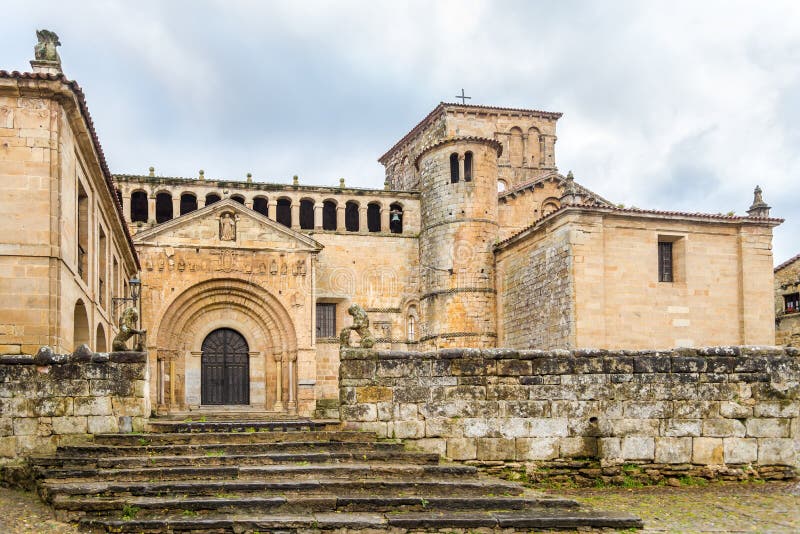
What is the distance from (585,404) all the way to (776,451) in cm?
315

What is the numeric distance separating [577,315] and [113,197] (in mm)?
14192

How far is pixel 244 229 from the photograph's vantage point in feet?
96.5

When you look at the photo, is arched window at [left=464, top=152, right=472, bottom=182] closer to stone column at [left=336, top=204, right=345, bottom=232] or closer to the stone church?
the stone church

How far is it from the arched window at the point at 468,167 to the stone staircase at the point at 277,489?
922 inches

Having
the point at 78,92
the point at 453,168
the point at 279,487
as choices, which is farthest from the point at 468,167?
the point at 279,487

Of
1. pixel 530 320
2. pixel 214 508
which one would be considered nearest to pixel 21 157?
pixel 214 508

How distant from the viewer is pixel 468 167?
34.2 m

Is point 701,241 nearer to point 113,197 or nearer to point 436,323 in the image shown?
point 436,323

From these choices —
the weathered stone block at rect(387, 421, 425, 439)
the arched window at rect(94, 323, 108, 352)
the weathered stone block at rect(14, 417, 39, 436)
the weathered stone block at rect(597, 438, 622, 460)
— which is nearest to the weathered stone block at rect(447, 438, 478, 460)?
the weathered stone block at rect(387, 421, 425, 439)

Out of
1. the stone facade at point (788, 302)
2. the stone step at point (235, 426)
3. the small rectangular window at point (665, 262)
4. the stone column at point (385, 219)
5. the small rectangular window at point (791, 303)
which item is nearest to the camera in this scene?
the stone step at point (235, 426)

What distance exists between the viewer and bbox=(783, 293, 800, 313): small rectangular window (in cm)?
3294

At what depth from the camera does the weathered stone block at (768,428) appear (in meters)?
12.7

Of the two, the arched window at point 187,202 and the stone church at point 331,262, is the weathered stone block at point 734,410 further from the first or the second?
the arched window at point 187,202

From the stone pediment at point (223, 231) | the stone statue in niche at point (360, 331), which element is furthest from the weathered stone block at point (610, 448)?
the stone pediment at point (223, 231)
